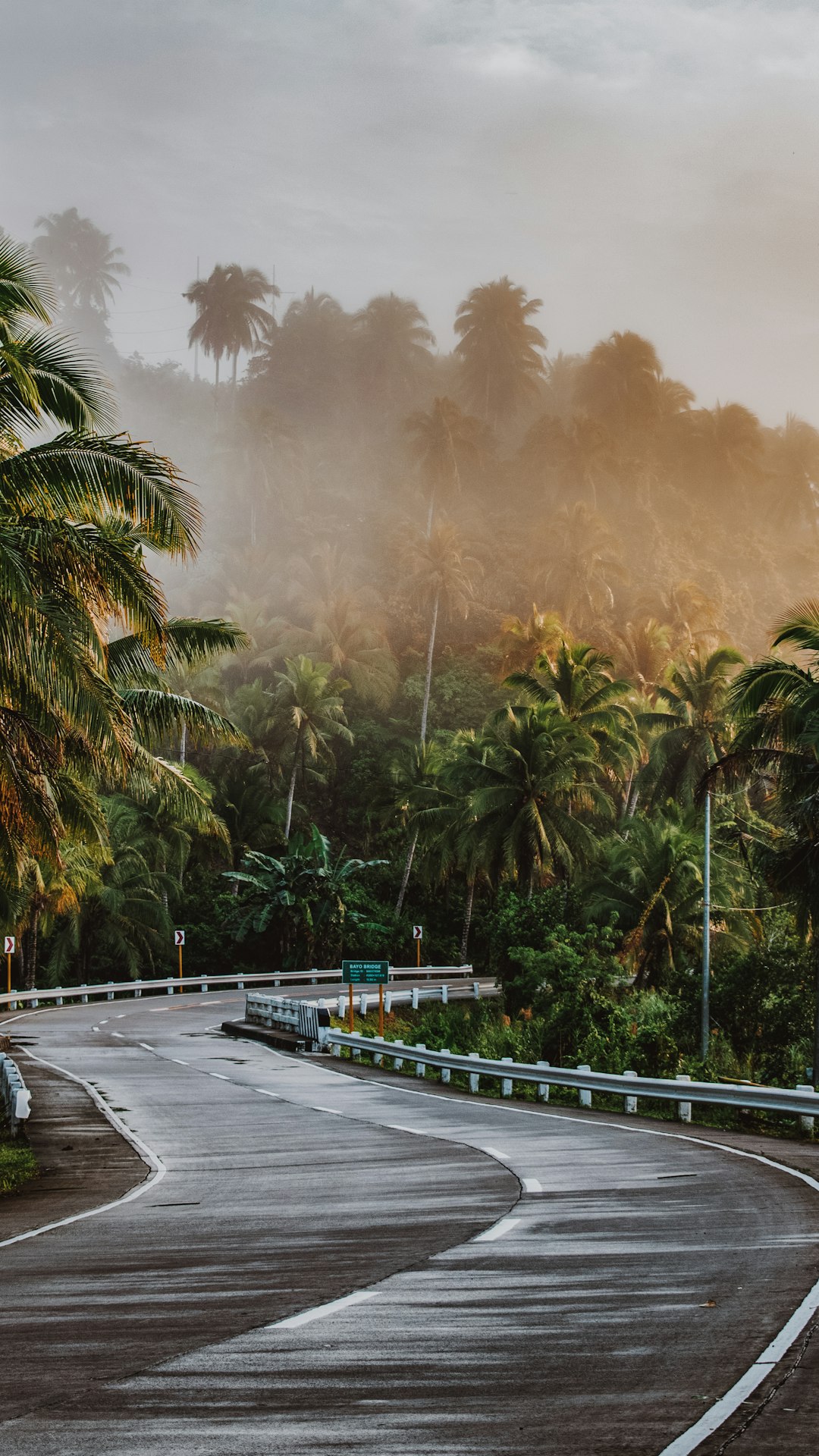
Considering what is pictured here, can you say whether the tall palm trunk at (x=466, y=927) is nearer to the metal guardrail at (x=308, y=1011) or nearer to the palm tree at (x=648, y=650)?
the metal guardrail at (x=308, y=1011)

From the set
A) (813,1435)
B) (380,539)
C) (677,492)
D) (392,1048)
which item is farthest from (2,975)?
(677,492)

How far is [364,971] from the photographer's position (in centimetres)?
3006

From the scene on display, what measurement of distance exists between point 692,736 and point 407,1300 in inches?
1972

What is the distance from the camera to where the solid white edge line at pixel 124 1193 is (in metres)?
10.5

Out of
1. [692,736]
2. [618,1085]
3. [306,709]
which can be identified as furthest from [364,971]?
[306,709]

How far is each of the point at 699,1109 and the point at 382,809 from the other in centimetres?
5740

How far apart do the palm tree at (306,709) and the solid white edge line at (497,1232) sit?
6301 centimetres

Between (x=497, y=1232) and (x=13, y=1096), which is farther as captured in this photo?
(x=13, y=1096)

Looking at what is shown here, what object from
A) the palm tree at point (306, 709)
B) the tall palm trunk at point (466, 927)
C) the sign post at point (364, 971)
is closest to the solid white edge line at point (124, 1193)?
the sign post at point (364, 971)

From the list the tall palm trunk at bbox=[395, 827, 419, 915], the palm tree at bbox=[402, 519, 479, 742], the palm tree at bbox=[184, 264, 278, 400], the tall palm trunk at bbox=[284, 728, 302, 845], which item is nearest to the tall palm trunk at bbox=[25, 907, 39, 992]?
the tall palm trunk at bbox=[284, 728, 302, 845]

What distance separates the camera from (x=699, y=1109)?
20.6 meters

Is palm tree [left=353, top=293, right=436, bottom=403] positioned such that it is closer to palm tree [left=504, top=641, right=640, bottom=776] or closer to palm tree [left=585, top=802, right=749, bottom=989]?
palm tree [left=504, top=641, right=640, bottom=776]

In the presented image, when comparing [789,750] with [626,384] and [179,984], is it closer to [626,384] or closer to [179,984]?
[179,984]

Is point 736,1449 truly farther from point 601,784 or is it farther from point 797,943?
point 601,784
